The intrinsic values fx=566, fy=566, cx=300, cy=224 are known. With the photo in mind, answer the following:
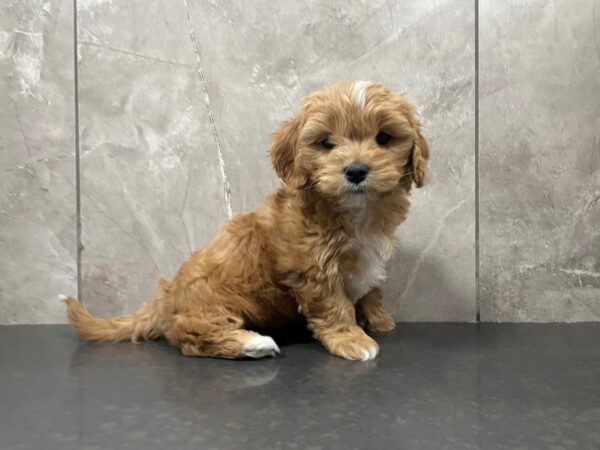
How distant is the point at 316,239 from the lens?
199 centimetres

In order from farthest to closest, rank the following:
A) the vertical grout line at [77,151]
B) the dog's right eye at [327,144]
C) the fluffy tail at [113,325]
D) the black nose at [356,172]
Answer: the vertical grout line at [77,151] → the fluffy tail at [113,325] → the dog's right eye at [327,144] → the black nose at [356,172]

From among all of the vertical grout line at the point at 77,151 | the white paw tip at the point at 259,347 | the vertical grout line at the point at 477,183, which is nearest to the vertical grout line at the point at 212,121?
the vertical grout line at the point at 77,151

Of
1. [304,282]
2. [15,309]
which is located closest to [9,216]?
[15,309]

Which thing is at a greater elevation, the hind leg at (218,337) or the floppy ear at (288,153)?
the floppy ear at (288,153)

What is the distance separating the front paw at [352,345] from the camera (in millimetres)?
1908

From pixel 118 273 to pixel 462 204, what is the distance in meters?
1.52

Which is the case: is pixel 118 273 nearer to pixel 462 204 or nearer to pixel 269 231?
pixel 269 231

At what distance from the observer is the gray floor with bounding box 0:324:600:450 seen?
1.31m

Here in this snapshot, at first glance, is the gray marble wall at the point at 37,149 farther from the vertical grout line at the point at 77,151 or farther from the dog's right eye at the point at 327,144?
the dog's right eye at the point at 327,144

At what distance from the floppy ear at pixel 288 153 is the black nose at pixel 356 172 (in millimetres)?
194

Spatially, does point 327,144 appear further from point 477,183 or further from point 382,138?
point 477,183

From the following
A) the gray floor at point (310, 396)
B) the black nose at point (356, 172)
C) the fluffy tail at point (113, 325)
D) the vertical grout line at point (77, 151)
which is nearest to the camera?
the gray floor at point (310, 396)

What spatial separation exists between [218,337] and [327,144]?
76 centimetres

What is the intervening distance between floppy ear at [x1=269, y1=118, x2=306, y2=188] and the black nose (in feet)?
0.64
